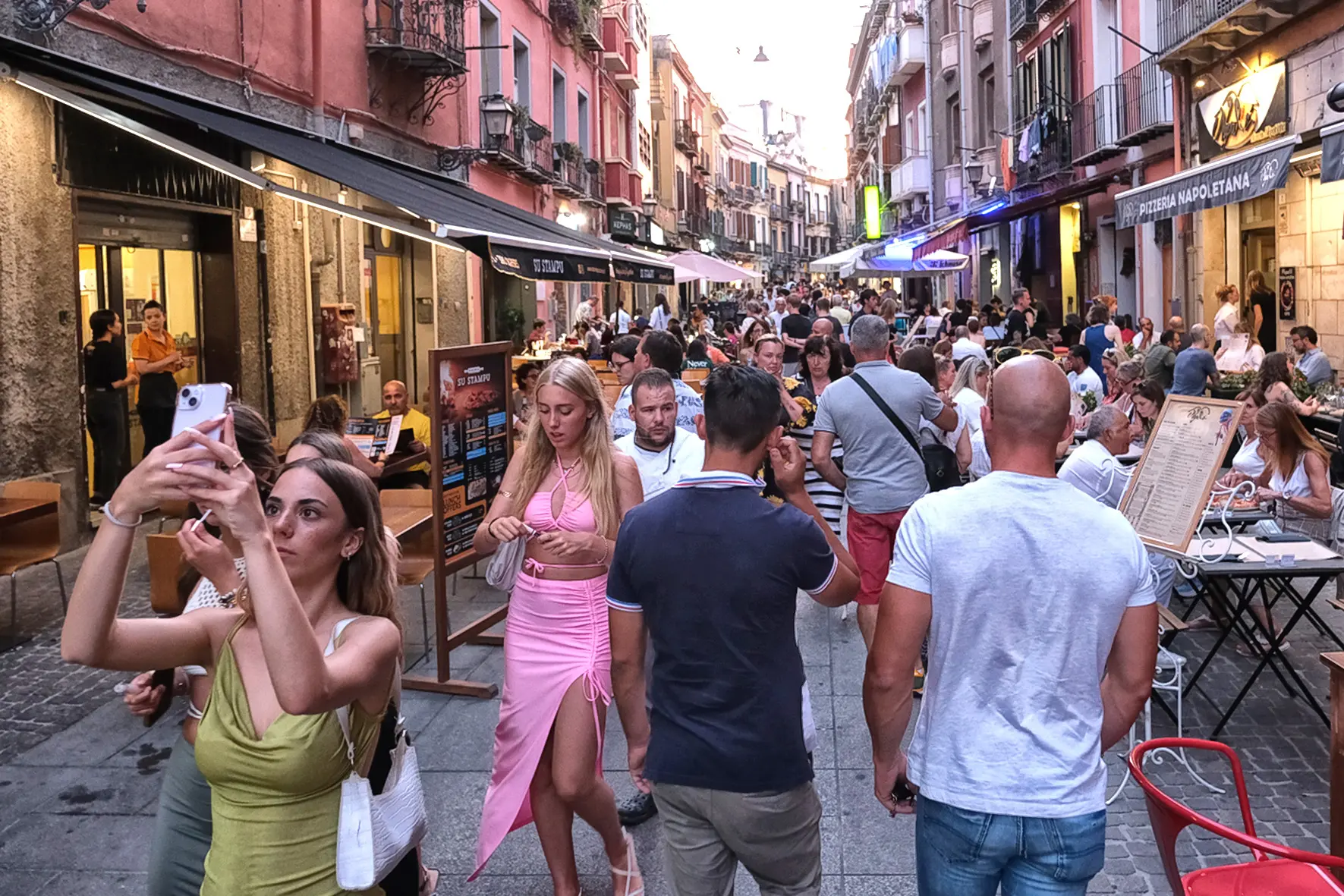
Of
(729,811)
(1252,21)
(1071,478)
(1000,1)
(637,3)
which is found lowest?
(729,811)

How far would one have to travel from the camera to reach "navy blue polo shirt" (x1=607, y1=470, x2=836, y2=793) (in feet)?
9.20

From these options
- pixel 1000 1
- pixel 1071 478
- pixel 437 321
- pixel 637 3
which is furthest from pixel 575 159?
pixel 1071 478

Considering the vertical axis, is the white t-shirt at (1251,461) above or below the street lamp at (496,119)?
below

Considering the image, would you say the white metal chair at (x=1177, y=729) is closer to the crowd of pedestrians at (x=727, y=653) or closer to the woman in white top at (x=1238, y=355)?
the crowd of pedestrians at (x=727, y=653)

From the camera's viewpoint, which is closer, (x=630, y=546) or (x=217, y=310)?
(x=630, y=546)

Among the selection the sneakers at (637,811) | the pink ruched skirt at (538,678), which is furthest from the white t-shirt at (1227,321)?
the pink ruched skirt at (538,678)

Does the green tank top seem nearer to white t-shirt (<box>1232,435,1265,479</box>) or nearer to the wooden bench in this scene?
the wooden bench

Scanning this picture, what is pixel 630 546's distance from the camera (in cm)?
295

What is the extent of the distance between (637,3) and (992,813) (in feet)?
127

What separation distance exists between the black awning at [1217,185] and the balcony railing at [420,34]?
8499mm

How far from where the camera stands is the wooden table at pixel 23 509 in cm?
688

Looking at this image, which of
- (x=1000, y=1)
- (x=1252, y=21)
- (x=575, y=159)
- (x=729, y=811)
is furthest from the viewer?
(x=1000, y=1)

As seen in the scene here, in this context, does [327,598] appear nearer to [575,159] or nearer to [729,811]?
[729,811]

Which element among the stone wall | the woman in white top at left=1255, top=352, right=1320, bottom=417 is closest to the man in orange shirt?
the stone wall
